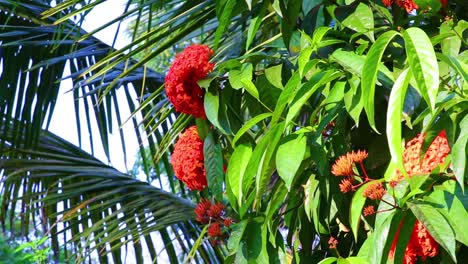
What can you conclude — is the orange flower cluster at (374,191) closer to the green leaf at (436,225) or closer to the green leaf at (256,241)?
the green leaf at (436,225)

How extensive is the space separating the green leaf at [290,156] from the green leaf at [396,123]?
25 cm

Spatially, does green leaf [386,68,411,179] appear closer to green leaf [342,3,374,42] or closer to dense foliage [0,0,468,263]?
dense foliage [0,0,468,263]

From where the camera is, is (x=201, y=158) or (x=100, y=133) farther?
(x=100, y=133)

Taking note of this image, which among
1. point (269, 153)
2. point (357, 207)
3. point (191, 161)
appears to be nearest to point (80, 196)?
point (191, 161)

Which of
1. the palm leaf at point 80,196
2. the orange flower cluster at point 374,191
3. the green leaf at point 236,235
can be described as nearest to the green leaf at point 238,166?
the green leaf at point 236,235

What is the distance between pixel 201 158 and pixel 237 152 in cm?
21

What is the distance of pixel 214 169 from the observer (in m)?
1.49

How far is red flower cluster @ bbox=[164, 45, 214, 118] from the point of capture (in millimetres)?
1484

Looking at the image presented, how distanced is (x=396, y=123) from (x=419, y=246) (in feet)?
0.88

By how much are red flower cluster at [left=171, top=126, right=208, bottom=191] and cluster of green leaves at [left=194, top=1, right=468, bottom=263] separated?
0.20ft

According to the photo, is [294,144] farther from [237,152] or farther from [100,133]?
[100,133]

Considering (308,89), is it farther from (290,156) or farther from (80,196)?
(80,196)

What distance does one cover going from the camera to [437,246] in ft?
3.77

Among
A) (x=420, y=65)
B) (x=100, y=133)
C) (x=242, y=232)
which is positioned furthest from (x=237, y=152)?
(x=100, y=133)
